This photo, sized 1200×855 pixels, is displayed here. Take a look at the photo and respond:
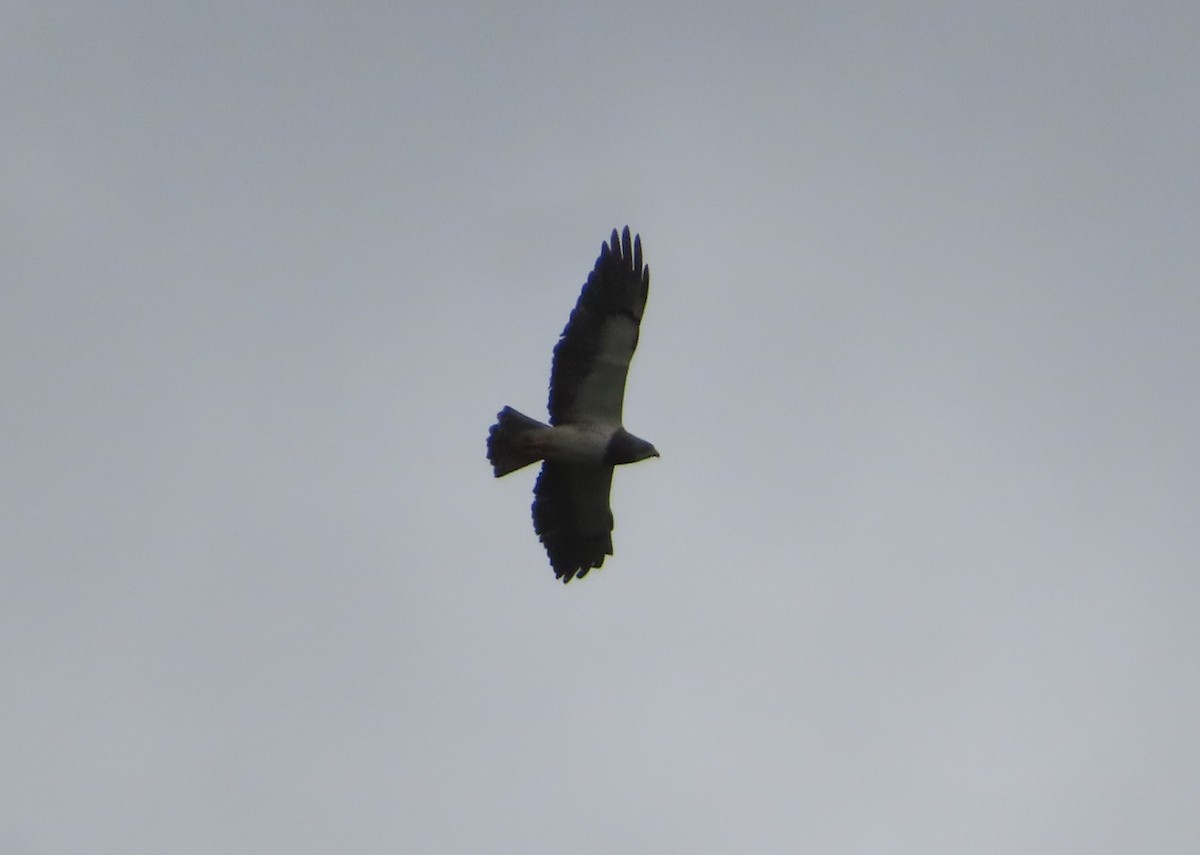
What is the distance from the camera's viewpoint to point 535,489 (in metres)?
17.0

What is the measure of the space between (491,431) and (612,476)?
1868 millimetres

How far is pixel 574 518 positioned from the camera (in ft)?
56.7

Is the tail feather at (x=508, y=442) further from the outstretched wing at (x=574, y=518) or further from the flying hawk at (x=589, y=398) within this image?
the outstretched wing at (x=574, y=518)

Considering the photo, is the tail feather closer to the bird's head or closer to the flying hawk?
the flying hawk

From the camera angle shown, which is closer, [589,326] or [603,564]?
[589,326]

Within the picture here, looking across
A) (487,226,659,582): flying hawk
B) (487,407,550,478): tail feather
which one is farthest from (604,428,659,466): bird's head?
(487,407,550,478): tail feather

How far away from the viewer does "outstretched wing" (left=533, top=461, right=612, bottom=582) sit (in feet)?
55.6

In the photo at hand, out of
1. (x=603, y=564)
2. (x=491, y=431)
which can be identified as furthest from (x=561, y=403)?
(x=603, y=564)

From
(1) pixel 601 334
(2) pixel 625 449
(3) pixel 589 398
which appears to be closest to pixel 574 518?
(2) pixel 625 449

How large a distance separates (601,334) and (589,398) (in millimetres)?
786

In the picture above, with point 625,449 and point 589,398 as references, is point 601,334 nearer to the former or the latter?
point 589,398

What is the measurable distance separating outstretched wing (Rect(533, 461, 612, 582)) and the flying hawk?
0.02 meters

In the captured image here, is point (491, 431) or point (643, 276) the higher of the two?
point (643, 276)

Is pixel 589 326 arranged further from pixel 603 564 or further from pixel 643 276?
pixel 603 564
